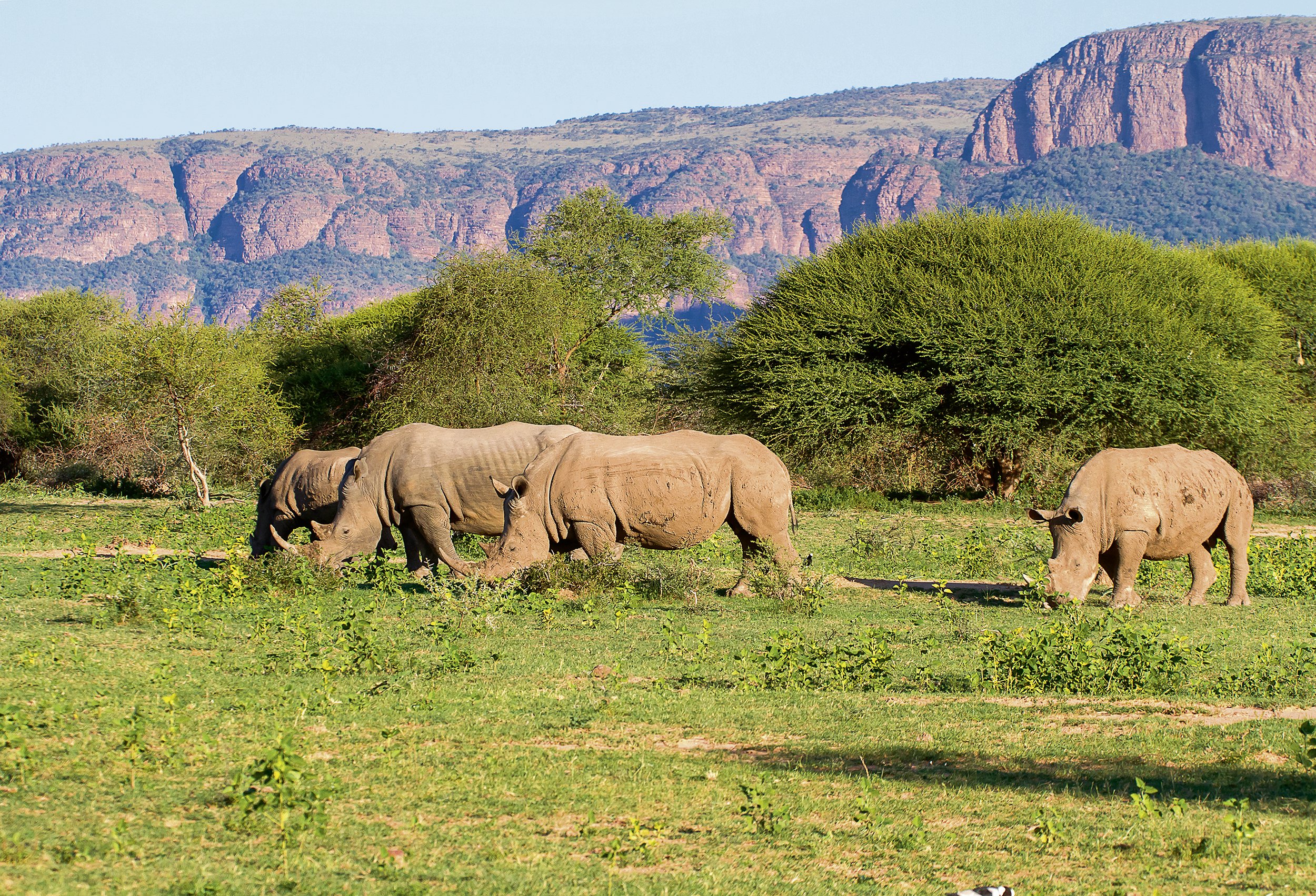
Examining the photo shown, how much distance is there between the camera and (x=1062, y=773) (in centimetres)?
834

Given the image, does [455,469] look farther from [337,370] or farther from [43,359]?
[43,359]

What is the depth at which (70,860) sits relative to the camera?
19.7 feet

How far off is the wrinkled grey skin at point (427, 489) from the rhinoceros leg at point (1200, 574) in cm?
924

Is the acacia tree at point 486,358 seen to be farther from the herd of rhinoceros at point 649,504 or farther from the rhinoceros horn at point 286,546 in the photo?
the rhinoceros horn at point 286,546

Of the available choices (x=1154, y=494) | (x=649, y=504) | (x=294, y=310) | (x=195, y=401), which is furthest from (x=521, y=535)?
(x=294, y=310)

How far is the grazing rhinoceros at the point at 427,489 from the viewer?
57.1 ft

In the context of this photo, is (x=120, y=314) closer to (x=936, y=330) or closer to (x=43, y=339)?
(x=43, y=339)

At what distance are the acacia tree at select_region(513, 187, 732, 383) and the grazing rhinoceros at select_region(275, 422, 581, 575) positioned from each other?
26029mm

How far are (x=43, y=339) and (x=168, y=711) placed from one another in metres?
44.2

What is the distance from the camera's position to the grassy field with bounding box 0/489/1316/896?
6.41 m

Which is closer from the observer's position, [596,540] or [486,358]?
[596,540]

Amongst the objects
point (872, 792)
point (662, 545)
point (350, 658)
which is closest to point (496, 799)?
point (872, 792)

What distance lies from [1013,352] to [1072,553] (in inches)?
693

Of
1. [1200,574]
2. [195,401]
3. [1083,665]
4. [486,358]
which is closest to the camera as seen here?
[1083,665]
